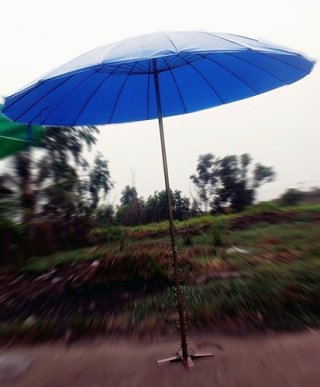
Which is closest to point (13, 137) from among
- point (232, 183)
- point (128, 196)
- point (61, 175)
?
point (61, 175)

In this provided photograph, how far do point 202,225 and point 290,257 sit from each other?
2090 millimetres

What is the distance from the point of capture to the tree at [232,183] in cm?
659

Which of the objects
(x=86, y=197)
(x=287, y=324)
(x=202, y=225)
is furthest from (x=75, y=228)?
(x=287, y=324)

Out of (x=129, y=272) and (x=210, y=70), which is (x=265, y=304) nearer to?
(x=129, y=272)

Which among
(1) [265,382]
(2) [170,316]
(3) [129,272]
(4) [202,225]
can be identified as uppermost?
(4) [202,225]

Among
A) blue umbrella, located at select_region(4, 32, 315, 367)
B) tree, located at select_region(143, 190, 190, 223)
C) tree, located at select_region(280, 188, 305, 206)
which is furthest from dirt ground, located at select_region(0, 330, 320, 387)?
tree, located at select_region(280, 188, 305, 206)

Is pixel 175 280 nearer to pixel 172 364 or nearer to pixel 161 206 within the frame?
pixel 172 364

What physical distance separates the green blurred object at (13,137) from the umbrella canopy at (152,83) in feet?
5.33

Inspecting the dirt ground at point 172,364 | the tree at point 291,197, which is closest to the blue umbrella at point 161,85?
the dirt ground at point 172,364

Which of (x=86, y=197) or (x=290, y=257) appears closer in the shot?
(x=290, y=257)

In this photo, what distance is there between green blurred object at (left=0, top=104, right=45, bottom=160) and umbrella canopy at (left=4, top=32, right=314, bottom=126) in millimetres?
1625

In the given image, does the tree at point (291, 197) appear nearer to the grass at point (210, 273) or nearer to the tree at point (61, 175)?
the grass at point (210, 273)

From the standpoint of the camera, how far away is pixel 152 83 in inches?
99.7

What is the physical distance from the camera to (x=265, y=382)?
203 centimetres
